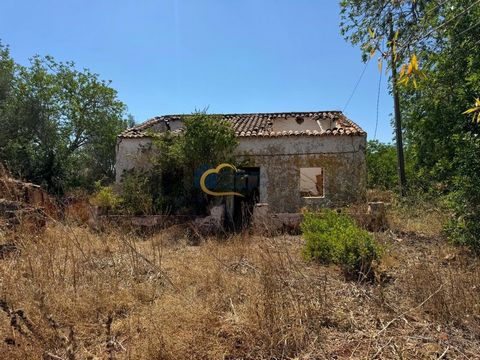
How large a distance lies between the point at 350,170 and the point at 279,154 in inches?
96.9

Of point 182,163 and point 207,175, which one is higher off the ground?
point 182,163

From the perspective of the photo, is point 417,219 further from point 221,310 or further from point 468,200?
point 221,310

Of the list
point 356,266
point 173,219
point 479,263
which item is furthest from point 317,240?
point 173,219

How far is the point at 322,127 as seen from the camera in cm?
1434

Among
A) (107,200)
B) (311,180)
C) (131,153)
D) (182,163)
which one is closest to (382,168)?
(311,180)

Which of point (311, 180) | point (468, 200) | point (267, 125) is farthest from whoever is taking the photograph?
point (311, 180)

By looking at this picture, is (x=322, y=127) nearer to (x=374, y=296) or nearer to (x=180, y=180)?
(x=180, y=180)

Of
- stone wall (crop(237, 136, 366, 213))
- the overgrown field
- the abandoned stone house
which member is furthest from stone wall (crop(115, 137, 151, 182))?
the overgrown field

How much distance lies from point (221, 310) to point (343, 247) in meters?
2.31

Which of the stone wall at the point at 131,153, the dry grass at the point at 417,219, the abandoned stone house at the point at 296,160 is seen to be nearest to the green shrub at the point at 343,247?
the dry grass at the point at 417,219

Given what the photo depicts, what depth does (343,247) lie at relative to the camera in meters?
5.25

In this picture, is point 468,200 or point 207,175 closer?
point 468,200

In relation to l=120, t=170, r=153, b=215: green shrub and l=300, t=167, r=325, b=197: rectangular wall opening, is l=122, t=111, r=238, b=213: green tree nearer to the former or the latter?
l=120, t=170, r=153, b=215: green shrub

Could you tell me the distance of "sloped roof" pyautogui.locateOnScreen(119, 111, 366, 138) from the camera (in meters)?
12.4
